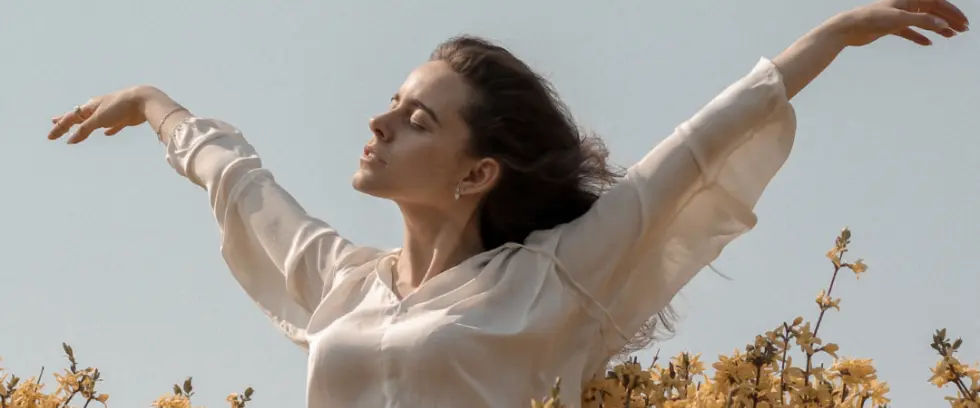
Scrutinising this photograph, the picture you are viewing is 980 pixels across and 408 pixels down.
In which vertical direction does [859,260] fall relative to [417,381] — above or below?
above

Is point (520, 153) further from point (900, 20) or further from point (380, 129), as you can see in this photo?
point (900, 20)

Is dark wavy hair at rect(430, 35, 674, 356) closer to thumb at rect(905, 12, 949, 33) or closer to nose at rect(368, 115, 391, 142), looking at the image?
nose at rect(368, 115, 391, 142)

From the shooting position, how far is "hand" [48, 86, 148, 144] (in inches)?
115

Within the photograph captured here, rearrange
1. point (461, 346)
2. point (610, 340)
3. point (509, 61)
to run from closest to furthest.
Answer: point (461, 346) < point (610, 340) < point (509, 61)

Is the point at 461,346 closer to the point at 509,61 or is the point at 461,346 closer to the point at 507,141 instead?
the point at 507,141

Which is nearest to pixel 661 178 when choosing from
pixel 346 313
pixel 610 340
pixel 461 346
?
pixel 610 340

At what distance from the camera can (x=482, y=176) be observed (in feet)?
8.36

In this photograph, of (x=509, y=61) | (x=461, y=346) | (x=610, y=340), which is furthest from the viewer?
(x=509, y=61)

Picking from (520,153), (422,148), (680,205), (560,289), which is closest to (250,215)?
(422,148)

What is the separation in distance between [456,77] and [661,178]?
1.47 ft

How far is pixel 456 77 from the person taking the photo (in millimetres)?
2561

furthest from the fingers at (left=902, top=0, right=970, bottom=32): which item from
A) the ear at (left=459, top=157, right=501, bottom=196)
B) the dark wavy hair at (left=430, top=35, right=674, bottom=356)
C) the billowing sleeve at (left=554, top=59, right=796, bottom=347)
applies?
the ear at (left=459, top=157, right=501, bottom=196)

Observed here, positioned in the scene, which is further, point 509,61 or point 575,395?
point 509,61

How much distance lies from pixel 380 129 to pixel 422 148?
0.09m
